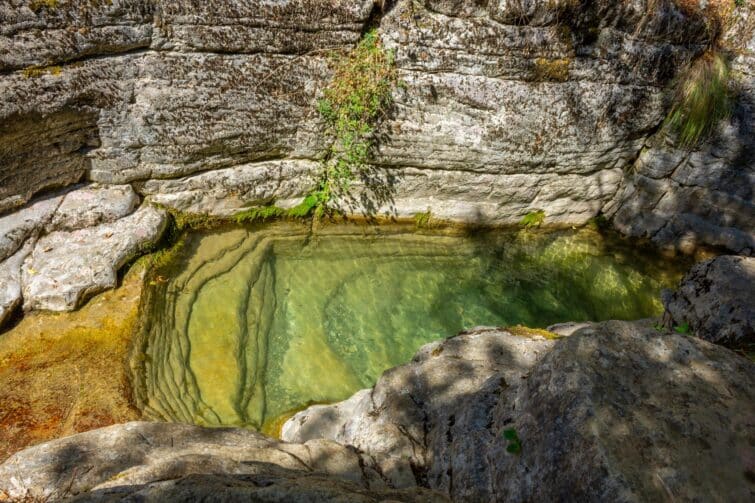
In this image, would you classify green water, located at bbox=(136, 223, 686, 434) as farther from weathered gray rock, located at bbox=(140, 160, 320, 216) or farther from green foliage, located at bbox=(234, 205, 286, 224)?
weathered gray rock, located at bbox=(140, 160, 320, 216)

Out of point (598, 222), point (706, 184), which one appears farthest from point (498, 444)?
point (706, 184)

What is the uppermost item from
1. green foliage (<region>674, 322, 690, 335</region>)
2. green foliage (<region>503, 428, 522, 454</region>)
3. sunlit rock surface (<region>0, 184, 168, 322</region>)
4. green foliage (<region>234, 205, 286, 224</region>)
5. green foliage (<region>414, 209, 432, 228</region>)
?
green foliage (<region>503, 428, 522, 454</region>)

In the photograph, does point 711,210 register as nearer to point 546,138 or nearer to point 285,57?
point 546,138

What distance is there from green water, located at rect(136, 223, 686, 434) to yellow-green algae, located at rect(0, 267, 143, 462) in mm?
200

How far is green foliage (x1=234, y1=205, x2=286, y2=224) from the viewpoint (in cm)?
609

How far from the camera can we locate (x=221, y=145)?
5570 millimetres

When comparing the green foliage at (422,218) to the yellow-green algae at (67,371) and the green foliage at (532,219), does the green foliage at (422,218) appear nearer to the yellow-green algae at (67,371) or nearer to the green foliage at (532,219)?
the green foliage at (532,219)

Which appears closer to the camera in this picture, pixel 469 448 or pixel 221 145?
pixel 469 448

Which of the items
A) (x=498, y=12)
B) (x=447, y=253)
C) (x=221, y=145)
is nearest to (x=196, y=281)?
(x=221, y=145)

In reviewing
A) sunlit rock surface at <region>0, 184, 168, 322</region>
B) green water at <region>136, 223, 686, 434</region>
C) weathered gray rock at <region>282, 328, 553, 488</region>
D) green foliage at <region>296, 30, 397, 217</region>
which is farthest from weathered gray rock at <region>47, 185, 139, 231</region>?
weathered gray rock at <region>282, 328, 553, 488</region>

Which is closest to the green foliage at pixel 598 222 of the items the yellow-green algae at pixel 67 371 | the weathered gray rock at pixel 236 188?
the weathered gray rock at pixel 236 188

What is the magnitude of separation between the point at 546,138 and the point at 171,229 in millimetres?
4583

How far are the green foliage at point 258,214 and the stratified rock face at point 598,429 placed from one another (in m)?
3.44

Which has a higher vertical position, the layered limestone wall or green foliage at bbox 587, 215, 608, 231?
the layered limestone wall
